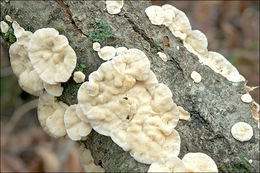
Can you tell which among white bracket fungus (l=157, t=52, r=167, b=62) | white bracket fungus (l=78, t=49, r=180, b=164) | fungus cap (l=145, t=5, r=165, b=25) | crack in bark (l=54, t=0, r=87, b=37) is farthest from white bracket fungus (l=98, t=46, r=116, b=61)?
fungus cap (l=145, t=5, r=165, b=25)

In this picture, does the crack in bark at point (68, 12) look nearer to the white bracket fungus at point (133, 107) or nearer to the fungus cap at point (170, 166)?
the white bracket fungus at point (133, 107)

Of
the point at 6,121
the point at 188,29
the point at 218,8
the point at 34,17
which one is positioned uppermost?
the point at 188,29

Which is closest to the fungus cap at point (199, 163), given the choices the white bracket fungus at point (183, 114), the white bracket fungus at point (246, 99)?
the white bracket fungus at point (183, 114)

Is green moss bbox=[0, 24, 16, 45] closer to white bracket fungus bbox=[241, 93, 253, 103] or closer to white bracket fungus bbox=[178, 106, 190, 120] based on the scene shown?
white bracket fungus bbox=[178, 106, 190, 120]

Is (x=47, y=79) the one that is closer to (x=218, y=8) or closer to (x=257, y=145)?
(x=257, y=145)

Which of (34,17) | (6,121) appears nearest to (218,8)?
(6,121)

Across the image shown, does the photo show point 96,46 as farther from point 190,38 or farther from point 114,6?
point 190,38
